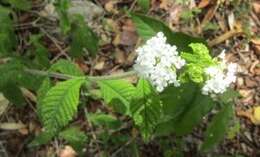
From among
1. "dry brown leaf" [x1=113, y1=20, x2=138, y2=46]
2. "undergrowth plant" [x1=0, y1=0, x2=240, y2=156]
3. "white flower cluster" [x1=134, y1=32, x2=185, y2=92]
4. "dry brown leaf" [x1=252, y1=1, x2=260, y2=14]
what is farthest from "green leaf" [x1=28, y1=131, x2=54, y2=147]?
"dry brown leaf" [x1=252, y1=1, x2=260, y2=14]

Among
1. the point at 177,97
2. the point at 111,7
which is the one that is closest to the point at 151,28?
the point at 177,97

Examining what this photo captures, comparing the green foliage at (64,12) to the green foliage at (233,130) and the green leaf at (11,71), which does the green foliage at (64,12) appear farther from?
the green foliage at (233,130)

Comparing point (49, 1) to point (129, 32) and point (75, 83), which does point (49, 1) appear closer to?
point (129, 32)

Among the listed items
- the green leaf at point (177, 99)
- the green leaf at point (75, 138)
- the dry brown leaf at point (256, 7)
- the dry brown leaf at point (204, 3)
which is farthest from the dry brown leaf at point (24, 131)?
the dry brown leaf at point (256, 7)

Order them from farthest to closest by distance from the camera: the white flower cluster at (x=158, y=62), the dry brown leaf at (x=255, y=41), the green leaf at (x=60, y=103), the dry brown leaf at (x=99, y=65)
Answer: the dry brown leaf at (x=255, y=41), the dry brown leaf at (x=99, y=65), the green leaf at (x=60, y=103), the white flower cluster at (x=158, y=62)

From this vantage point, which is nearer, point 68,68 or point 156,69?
point 156,69

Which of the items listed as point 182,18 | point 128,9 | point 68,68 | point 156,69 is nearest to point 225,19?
point 182,18
